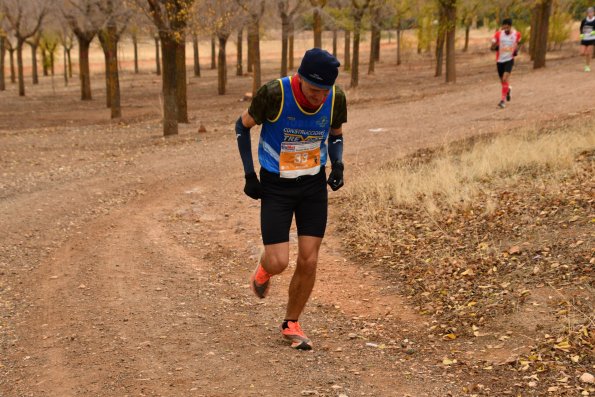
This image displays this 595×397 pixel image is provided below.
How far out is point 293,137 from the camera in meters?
4.90

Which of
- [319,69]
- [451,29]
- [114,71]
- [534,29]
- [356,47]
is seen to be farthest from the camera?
[534,29]

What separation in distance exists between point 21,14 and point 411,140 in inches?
899

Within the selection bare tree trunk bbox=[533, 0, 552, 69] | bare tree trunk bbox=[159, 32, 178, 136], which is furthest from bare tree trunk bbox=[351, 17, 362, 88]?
bare tree trunk bbox=[159, 32, 178, 136]

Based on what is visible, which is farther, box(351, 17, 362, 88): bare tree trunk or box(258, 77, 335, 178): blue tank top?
box(351, 17, 362, 88): bare tree trunk

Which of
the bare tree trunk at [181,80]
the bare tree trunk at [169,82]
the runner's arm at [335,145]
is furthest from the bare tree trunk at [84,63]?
the runner's arm at [335,145]

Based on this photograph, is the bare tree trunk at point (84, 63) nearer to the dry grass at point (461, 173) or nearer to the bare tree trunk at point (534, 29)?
the bare tree trunk at point (534, 29)

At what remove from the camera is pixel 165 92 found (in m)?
17.6

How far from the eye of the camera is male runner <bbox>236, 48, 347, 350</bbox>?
4.80 meters

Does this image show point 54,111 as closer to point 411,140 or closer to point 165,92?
point 165,92

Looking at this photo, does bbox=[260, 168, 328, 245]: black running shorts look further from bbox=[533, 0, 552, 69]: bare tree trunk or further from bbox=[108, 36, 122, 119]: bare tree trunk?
bbox=[533, 0, 552, 69]: bare tree trunk

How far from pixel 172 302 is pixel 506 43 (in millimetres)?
12424

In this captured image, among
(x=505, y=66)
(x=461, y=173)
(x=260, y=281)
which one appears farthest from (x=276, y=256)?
(x=505, y=66)

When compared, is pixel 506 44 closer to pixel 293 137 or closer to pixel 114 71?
pixel 114 71

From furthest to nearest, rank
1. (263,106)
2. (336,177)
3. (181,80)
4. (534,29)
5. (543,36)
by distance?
1. (534,29)
2. (543,36)
3. (181,80)
4. (336,177)
5. (263,106)
